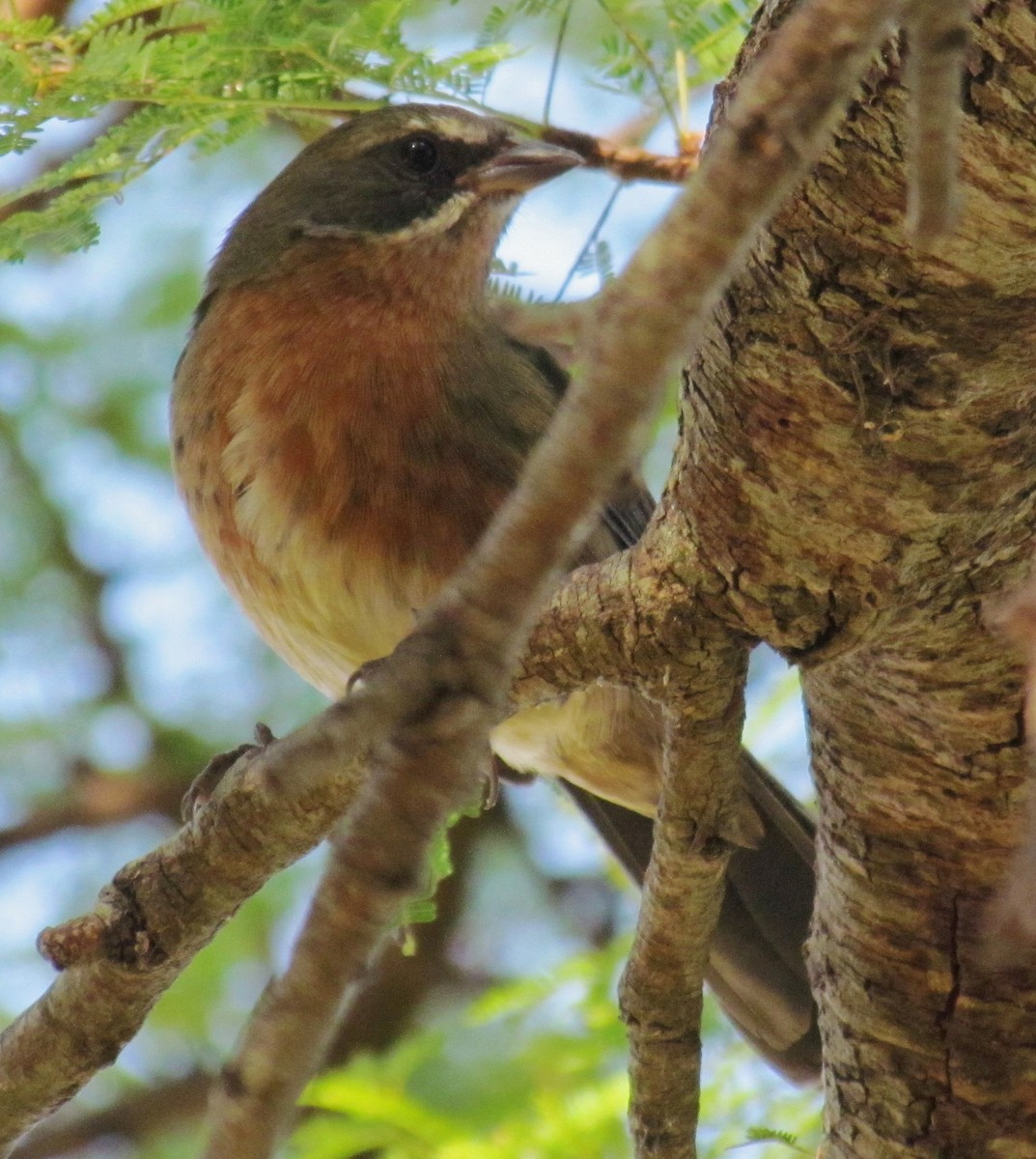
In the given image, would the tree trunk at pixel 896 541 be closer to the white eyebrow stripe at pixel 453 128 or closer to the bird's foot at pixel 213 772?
the bird's foot at pixel 213 772

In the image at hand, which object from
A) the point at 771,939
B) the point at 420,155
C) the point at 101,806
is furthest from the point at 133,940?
the point at 101,806

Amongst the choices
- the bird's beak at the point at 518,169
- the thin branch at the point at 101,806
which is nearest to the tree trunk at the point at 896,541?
the bird's beak at the point at 518,169

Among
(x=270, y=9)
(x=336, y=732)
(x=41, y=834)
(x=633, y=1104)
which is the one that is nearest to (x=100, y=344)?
(x=41, y=834)

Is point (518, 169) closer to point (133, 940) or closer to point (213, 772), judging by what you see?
point (213, 772)

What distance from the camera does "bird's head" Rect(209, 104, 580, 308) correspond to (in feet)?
15.8

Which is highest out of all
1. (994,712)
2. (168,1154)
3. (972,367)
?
(972,367)

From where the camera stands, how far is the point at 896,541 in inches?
107

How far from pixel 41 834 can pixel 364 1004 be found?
1.67 m

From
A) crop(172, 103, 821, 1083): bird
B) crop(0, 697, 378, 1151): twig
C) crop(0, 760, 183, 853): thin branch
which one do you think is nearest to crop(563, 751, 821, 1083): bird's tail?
crop(172, 103, 821, 1083): bird

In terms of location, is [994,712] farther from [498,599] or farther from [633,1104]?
[498,599]

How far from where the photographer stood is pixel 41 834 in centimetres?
735

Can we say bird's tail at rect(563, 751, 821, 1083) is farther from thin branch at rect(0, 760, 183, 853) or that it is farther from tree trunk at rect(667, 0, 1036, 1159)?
thin branch at rect(0, 760, 183, 853)

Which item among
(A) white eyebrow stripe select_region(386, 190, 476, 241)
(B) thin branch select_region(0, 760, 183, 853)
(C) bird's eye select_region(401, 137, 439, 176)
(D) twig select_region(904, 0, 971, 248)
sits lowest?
(D) twig select_region(904, 0, 971, 248)

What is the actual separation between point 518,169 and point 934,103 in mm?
3421
